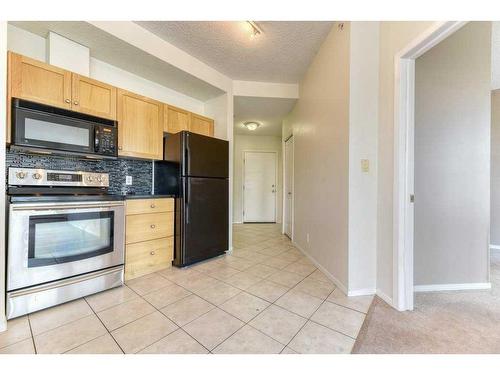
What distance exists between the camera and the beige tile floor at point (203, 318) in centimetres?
123

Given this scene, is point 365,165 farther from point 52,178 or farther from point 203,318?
point 52,178

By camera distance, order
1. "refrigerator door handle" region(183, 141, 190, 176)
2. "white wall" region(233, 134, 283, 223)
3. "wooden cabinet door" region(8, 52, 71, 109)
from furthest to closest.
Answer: "white wall" region(233, 134, 283, 223) → "refrigerator door handle" region(183, 141, 190, 176) → "wooden cabinet door" region(8, 52, 71, 109)

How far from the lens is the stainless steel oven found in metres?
1.46

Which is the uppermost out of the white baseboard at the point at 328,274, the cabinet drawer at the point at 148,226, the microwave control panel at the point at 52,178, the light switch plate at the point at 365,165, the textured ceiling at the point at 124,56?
the textured ceiling at the point at 124,56

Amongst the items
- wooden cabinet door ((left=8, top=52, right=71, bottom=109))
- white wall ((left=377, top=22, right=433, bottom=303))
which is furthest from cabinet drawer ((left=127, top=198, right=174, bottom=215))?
white wall ((left=377, top=22, right=433, bottom=303))

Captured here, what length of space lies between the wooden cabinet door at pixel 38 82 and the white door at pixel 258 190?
13.9ft

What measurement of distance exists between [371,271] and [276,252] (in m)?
1.45

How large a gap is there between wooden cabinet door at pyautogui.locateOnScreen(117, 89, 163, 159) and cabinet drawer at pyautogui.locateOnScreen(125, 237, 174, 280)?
101 centimetres

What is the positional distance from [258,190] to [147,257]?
385 cm

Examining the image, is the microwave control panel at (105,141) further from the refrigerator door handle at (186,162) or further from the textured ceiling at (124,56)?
the textured ceiling at (124,56)

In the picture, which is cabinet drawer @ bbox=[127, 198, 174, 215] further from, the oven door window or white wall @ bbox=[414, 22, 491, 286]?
white wall @ bbox=[414, 22, 491, 286]

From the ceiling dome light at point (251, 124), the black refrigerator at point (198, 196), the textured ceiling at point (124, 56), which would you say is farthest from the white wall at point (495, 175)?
the textured ceiling at point (124, 56)
